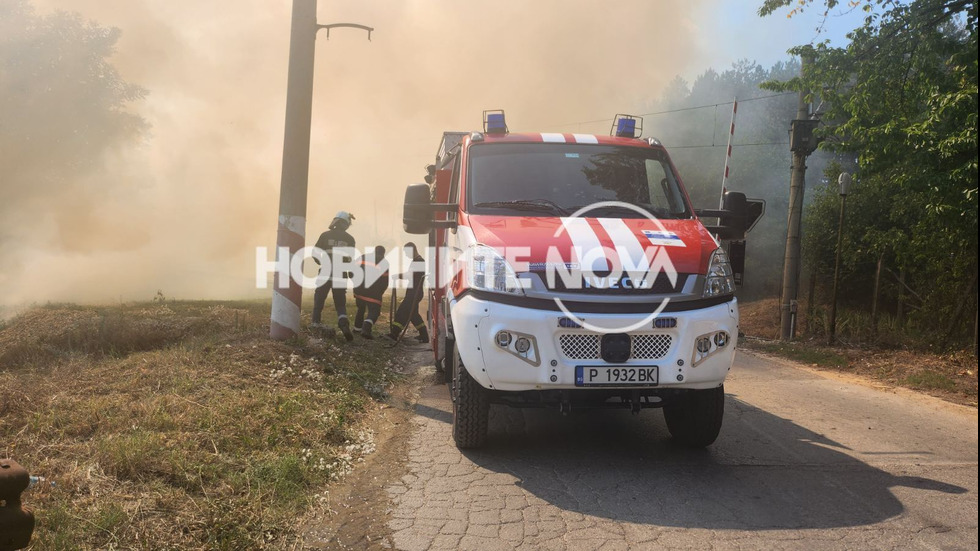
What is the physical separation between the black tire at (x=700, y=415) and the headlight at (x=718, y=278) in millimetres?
700

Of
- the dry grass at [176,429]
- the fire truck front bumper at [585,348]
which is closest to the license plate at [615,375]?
the fire truck front bumper at [585,348]

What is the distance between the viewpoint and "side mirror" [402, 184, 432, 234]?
609cm

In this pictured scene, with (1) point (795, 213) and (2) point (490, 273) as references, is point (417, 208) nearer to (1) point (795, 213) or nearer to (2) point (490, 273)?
(2) point (490, 273)

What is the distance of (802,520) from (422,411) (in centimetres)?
371

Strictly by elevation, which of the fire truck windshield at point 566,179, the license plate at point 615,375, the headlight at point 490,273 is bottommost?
the license plate at point 615,375

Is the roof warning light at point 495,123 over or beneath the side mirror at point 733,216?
over

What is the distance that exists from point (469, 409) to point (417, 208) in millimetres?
1686

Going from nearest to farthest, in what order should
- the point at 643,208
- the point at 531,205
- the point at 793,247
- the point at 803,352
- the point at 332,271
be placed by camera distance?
the point at 531,205
the point at 643,208
the point at 332,271
the point at 803,352
the point at 793,247

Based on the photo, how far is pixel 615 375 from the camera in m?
4.82

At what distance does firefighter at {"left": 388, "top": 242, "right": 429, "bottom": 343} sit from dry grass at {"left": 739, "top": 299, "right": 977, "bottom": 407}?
19.1 feet

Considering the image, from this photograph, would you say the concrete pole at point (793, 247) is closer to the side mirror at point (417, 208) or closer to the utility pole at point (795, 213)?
the utility pole at point (795, 213)

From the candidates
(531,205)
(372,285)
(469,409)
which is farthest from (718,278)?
(372,285)

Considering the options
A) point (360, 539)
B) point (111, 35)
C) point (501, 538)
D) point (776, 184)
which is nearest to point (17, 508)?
point (360, 539)

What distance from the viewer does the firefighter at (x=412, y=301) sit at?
11.9 metres
